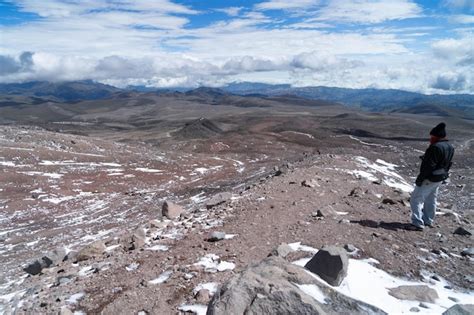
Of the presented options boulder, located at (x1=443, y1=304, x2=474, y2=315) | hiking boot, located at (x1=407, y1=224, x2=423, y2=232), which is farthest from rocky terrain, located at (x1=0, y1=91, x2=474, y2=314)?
boulder, located at (x1=443, y1=304, x2=474, y2=315)

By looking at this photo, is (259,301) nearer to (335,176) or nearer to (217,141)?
(335,176)

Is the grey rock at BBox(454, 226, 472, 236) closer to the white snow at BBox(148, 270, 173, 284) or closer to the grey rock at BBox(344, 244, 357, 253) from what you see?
the grey rock at BBox(344, 244, 357, 253)

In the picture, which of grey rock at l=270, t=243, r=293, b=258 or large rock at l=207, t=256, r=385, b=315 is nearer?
large rock at l=207, t=256, r=385, b=315

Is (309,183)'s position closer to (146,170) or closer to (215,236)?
(215,236)

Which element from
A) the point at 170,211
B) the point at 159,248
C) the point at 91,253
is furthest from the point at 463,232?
the point at 91,253

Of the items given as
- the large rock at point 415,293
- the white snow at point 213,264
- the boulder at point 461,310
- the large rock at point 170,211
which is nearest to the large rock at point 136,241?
the white snow at point 213,264

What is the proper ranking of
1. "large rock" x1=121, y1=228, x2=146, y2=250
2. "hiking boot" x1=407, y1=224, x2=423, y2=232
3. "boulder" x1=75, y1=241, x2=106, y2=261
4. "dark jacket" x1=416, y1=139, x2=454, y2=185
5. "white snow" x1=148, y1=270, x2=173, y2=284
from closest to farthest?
"white snow" x1=148, y1=270, x2=173, y2=284, "dark jacket" x1=416, y1=139, x2=454, y2=185, "hiking boot" x1=407, y1=224, x2=423, y2=232, "large rock" x1=121, y1=228, x2=146, y2=250, "boulder" x1=75, y1=241, x2=106, y2=261
